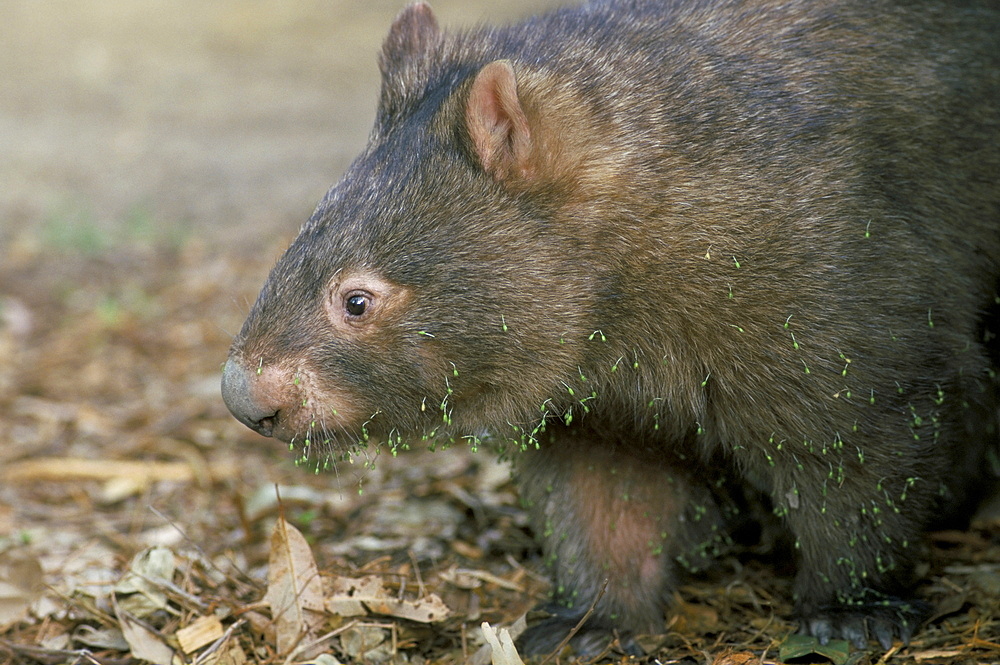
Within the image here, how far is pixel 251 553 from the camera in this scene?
449 centimetres

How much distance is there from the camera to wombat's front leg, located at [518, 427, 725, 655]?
12.9 feet

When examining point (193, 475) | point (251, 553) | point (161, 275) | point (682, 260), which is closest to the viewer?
point (682, 260)

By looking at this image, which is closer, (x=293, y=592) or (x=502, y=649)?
(x=502, y=649)

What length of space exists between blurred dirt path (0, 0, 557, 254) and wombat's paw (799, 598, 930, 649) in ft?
20.9

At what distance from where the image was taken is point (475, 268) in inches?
126

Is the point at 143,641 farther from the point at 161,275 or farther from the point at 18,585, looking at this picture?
the point at 161,275

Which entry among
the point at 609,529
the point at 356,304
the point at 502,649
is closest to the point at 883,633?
the point at 609,529

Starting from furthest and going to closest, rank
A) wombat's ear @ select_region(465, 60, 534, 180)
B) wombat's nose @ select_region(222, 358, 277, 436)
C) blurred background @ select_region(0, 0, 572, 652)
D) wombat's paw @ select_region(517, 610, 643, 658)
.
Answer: blurred background @ select_region(0, 0, 572, 652), wombat's paw @ select_region(517, 610, 643, 658), wombat's nose @ select_region(222, 358, 277, 436), wombat's ear @ select_region(465, 60, 534, 180)

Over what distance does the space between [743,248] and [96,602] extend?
2.36m

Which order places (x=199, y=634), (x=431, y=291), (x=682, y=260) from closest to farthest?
(x=431, y=291) < (x=682, y=260) < (x=199, y=634)

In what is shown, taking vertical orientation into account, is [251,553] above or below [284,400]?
below

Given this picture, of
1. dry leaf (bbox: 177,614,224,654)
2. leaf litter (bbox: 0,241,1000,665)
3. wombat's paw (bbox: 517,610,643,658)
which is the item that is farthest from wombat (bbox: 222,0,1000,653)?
dry leaf (bbox: 177,614,224,654)

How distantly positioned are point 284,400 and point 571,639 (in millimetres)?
1395

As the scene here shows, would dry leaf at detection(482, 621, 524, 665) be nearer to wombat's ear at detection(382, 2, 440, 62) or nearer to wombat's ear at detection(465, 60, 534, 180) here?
wombat's ear at detection(465, 60, 534, 180)
